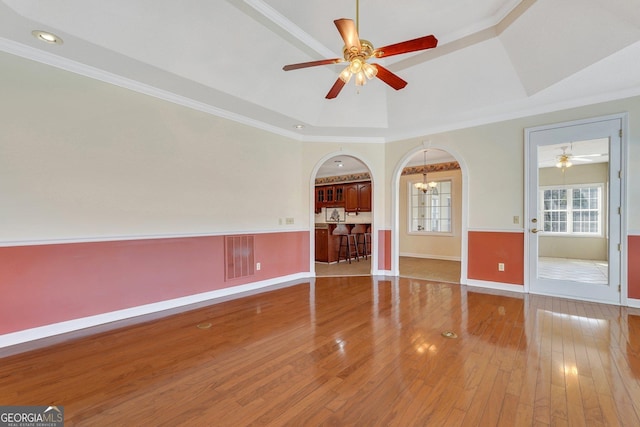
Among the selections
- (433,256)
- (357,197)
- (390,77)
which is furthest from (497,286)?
(357,197)

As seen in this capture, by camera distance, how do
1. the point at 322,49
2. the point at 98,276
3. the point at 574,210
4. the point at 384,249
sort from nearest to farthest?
the point at 98,276
the point at 322,49
the point at 574,210
the point at 384,249

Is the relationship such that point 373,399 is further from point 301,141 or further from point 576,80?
point 301,141

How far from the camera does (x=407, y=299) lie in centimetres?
399

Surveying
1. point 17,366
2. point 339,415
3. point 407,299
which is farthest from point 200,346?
point 407,299

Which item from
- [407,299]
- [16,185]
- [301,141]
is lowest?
[407,299]

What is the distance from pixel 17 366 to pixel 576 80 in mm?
6139

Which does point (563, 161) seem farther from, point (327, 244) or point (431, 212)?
point (327, 244)

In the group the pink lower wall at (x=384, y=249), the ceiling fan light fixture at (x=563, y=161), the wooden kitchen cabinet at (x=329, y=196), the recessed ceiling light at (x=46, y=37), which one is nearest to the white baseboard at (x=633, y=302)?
the ceiling fan light fixture at (x=563, y=161)

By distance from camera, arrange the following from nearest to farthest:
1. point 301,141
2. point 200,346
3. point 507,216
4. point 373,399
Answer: point 373,399
point 200,346
point 507,216
point 301,141

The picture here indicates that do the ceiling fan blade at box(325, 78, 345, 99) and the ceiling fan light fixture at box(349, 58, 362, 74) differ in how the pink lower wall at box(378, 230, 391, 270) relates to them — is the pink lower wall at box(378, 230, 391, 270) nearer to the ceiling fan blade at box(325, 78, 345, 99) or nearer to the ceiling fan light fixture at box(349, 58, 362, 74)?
the ceiling fan blade at box(325, 78, 345, 99)

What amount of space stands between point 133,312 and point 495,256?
517 cm

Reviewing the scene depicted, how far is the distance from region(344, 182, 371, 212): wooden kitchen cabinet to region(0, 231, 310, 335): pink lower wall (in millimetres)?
4709

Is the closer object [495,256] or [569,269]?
[569,269]

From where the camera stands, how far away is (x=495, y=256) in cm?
453
